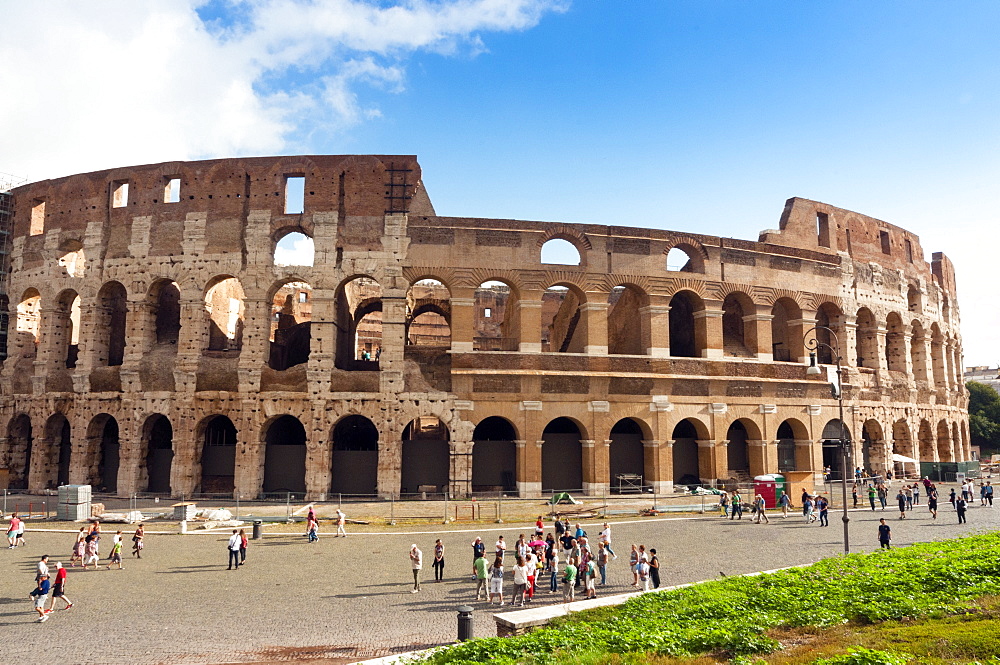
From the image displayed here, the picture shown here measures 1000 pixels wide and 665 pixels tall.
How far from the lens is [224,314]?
34281 mm

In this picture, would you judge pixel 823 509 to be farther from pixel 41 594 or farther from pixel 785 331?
pixel 41 594

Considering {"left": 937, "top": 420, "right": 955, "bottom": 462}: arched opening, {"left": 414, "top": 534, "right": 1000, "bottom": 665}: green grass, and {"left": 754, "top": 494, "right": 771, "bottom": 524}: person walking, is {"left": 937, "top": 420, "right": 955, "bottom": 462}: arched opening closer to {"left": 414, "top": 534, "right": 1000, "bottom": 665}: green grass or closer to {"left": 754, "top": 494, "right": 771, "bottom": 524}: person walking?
{"left": 754, "top": 494, "right": 771, "bottom": 524}: person walking

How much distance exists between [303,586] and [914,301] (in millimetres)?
41015

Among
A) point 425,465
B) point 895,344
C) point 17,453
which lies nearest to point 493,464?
point 425,465

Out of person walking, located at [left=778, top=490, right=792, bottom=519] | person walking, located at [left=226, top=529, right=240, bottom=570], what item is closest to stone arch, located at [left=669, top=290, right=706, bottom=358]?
person walking, located at [left=778, top=490, right=792, bottom=519]

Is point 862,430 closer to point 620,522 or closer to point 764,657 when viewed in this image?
point 620,522

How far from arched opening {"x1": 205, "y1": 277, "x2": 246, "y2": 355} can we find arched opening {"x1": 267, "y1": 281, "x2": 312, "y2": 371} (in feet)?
6.38

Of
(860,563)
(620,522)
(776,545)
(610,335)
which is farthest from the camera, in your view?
(610,335)

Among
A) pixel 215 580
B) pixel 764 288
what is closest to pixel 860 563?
pixel 215 580

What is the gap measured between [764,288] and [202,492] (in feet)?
98.0

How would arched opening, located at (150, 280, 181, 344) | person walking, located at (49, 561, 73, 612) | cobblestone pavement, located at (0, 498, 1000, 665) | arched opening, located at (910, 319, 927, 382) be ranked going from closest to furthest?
cobblestone pavement, located at (0, 498, 1000, 665)
person walking, located at (49, 561, 73, 612)
arched opening, located at (150, 280, 181, 344)
arched opening, located at (910, 319, 927, 382)

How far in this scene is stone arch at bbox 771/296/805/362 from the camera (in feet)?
110

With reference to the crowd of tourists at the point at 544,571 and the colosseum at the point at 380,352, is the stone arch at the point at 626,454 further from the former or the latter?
the crowd of tourists at the point at 544,571

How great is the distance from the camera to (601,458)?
29.4 m
